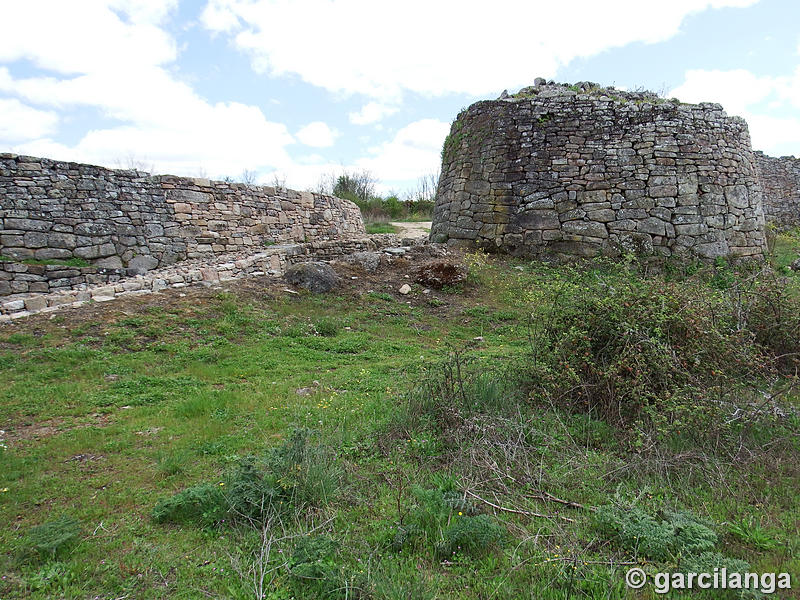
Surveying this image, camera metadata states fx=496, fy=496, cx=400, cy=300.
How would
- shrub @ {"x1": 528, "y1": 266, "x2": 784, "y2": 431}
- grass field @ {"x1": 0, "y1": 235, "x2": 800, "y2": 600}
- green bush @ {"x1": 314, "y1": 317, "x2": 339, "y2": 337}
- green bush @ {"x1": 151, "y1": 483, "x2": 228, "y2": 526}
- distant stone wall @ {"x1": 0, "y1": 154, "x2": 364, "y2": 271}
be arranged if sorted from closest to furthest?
1. grass field @ {"x1": 0, "y1": 235, "x2": 800, "y2": 600}
2. green bush @ {"x1": 151, "y1": 483, "x2": 228, "y2": 526}
3. shrub @ {"x1": 528, "y1": 266, "x2": 784, "y2": 431}
4. green bush @ {"x1": 314, "y1": 317, "x2": 339, "y2": 337}
5. distant stone wall @ {"x1": 0, "y1": 154, "x2": 364, "y2": 271}

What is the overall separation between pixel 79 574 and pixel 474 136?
10.8m

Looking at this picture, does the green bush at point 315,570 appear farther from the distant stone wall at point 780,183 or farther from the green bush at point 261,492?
the distant stone wall at point 780,183

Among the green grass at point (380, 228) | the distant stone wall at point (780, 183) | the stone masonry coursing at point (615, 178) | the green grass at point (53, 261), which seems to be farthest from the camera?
the green grass at point (380, 228)

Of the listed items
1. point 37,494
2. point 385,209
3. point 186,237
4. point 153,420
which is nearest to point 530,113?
point 186,237

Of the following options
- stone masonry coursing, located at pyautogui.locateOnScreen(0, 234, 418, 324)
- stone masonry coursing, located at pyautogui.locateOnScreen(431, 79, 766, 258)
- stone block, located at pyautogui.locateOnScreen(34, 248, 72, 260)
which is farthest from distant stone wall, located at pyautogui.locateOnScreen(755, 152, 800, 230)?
stone block, located at pyautogui.locateOnScreen(34, 248, 72, 260)

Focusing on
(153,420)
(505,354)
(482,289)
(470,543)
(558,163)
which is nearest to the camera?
(470,543)

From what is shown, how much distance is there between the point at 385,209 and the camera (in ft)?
81.7

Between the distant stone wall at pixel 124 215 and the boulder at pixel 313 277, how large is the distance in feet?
9.63

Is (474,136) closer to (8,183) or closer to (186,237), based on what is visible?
(186,237)

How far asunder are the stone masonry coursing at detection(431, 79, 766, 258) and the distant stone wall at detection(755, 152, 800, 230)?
10.8 metres

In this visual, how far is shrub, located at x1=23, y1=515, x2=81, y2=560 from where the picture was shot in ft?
8.46

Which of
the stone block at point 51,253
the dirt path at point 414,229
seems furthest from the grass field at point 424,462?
the dirt path at point 414,229

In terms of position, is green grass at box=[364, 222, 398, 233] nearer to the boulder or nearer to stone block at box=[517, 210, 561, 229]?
stone block at box=[517, 210, 561, 229]

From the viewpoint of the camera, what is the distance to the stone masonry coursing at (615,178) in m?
10.1
